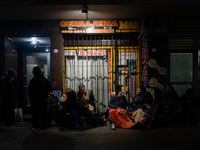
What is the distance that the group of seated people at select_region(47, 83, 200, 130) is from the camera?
18.3ft

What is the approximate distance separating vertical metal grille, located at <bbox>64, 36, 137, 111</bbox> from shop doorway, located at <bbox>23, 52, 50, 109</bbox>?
1.46m

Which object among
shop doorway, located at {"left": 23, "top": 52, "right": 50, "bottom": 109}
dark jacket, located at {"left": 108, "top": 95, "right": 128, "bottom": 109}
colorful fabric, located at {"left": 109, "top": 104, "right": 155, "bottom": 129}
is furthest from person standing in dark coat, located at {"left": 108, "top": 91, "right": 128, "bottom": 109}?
shop doorway, located at {"left": 23, "top": 52, "right": 50, "bottom": 109}

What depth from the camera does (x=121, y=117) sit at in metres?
5.70

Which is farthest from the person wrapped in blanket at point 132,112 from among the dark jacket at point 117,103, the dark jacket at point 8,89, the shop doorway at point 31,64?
the shop doorway at point 31,64

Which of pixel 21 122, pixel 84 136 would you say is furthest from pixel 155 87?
pixel 21 122

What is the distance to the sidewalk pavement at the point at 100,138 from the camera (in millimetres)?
4133

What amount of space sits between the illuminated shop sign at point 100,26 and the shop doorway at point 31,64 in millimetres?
1874

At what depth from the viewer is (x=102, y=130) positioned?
215 inches

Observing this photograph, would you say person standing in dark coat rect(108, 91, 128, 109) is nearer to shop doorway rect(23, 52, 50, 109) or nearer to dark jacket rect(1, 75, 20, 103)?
dark jacket rect(1, 75, 20, 103)

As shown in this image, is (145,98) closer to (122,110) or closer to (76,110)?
(122,110)

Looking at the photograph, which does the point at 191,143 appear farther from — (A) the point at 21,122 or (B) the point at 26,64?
(B) the point at 26,64

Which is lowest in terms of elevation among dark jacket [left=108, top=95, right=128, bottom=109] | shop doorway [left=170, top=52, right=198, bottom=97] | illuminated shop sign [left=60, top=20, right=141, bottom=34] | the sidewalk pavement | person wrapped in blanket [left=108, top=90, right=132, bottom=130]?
the sidewalk pavement

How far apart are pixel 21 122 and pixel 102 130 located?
3095mm

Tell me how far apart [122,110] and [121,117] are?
22 cm
